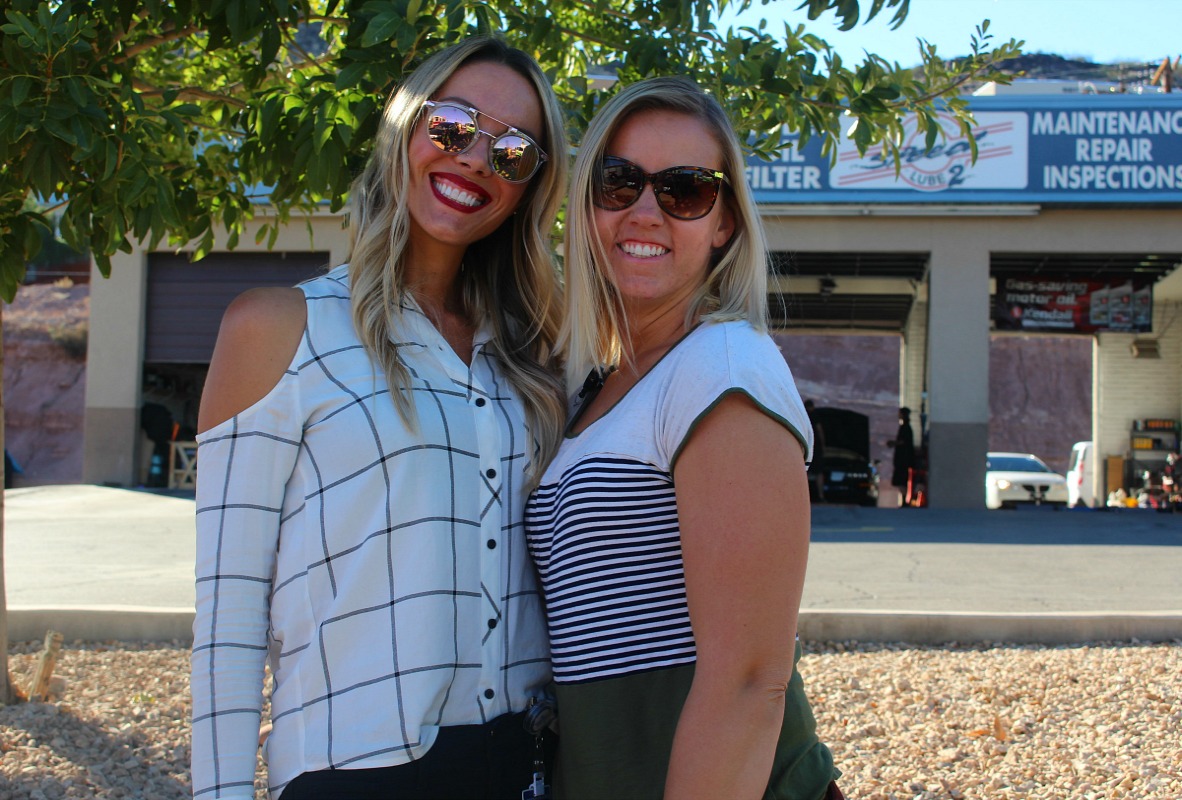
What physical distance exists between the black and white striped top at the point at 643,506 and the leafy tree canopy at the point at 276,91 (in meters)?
1.36

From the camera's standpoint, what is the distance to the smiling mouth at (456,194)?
6.71 feet

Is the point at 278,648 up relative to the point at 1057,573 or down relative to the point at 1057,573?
up

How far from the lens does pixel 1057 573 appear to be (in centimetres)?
914

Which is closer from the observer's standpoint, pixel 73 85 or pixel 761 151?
pixel 73 85

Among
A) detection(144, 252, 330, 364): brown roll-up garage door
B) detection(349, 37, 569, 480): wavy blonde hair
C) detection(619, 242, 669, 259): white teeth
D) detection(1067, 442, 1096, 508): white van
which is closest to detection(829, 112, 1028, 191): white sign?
detection(144, 252, 330, 364): brown roll-up garage door

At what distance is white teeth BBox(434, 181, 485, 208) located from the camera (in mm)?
2045

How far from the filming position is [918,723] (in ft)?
15.6

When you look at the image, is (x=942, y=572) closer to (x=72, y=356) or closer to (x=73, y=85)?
(x=73, y=85)

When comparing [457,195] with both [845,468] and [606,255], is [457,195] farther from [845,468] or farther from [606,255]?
[845,468]

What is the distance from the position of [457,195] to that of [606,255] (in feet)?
1.06

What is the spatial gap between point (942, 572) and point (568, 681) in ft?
26.8

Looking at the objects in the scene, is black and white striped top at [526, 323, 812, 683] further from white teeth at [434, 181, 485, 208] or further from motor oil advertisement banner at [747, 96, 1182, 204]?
motor oil advertisement banner at [747, 96, 1182, 204]

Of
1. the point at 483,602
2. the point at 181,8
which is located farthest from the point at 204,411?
the point at 181,8

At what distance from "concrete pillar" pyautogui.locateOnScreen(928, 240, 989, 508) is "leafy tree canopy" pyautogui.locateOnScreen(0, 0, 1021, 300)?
13.4 meters
